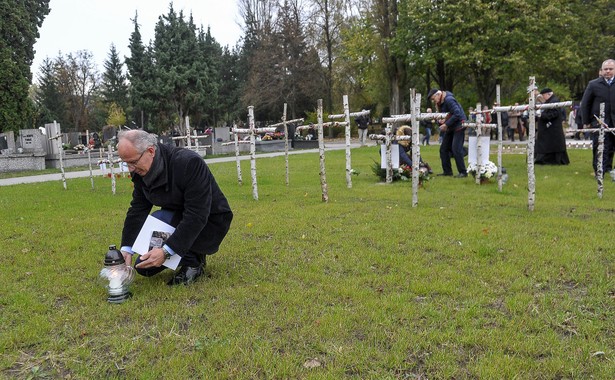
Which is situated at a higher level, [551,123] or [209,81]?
[209,81]

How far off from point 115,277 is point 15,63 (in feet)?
92.8

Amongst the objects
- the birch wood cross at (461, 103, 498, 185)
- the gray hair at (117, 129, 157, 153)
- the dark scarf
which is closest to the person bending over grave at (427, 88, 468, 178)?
the birch wood cross at (461, 103, 498, 185)

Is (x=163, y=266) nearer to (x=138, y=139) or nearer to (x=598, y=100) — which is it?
(x=138, y=139)

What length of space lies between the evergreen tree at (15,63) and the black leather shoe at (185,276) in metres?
26.7

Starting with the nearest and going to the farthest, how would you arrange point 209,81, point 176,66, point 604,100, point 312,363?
point 312,363, point 604,100, point 176,66, point 209,81

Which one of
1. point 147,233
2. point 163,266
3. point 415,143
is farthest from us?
point 415,143

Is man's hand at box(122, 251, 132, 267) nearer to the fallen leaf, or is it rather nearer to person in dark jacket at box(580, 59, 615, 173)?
the fallen leaf

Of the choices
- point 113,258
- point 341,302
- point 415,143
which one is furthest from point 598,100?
point 113,258

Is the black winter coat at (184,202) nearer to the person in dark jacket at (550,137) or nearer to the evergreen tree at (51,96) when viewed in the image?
the person in dark jacket at (550,137)

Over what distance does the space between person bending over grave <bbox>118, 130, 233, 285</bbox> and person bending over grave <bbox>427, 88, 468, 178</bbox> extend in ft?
23.8

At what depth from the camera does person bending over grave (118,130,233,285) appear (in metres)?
3.73

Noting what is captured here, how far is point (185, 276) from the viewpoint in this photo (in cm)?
415

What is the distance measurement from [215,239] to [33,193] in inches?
346

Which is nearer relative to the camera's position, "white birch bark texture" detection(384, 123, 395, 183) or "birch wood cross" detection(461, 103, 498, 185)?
"birch wood cross" detection(461, 103, 498, 185)
